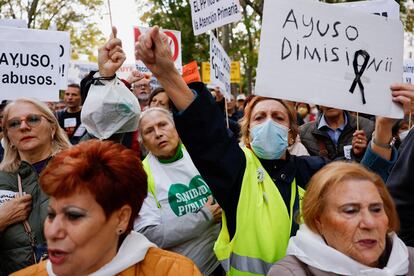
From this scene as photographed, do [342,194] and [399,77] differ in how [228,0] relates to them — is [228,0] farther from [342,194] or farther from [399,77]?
[342,194]

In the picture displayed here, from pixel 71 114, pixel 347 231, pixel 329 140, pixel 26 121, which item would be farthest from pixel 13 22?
pixel 347 231

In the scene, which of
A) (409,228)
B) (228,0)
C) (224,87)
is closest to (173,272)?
(409,228)

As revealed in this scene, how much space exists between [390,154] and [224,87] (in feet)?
7.40

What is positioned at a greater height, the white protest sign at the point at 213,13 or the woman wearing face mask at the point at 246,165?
the white protest sign at the point at 213,13

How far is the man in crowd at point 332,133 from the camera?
189 inches

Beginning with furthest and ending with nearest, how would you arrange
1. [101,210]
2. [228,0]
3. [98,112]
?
1. [228,0]
2. [98,112]
3. [101,210]

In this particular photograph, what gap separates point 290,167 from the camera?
263 cm

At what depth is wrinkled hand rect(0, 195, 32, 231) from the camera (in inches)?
105

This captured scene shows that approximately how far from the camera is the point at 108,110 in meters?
2.79

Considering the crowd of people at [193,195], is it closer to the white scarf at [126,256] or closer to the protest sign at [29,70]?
the white scarf at [126,256]

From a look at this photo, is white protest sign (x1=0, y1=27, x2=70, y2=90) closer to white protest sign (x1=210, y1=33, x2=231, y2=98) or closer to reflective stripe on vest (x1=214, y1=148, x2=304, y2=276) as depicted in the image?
white protest sign (x1=210, y1=33, x2=231, y2=98)

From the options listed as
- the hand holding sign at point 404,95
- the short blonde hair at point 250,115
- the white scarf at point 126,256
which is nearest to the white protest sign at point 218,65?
the short blonde hair at point 250,115

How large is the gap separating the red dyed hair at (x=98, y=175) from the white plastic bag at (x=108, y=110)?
70 cm

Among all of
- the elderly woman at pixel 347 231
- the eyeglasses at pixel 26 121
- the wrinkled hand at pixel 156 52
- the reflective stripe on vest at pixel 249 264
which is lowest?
the reflective stripe on vest at pixel 249 264
